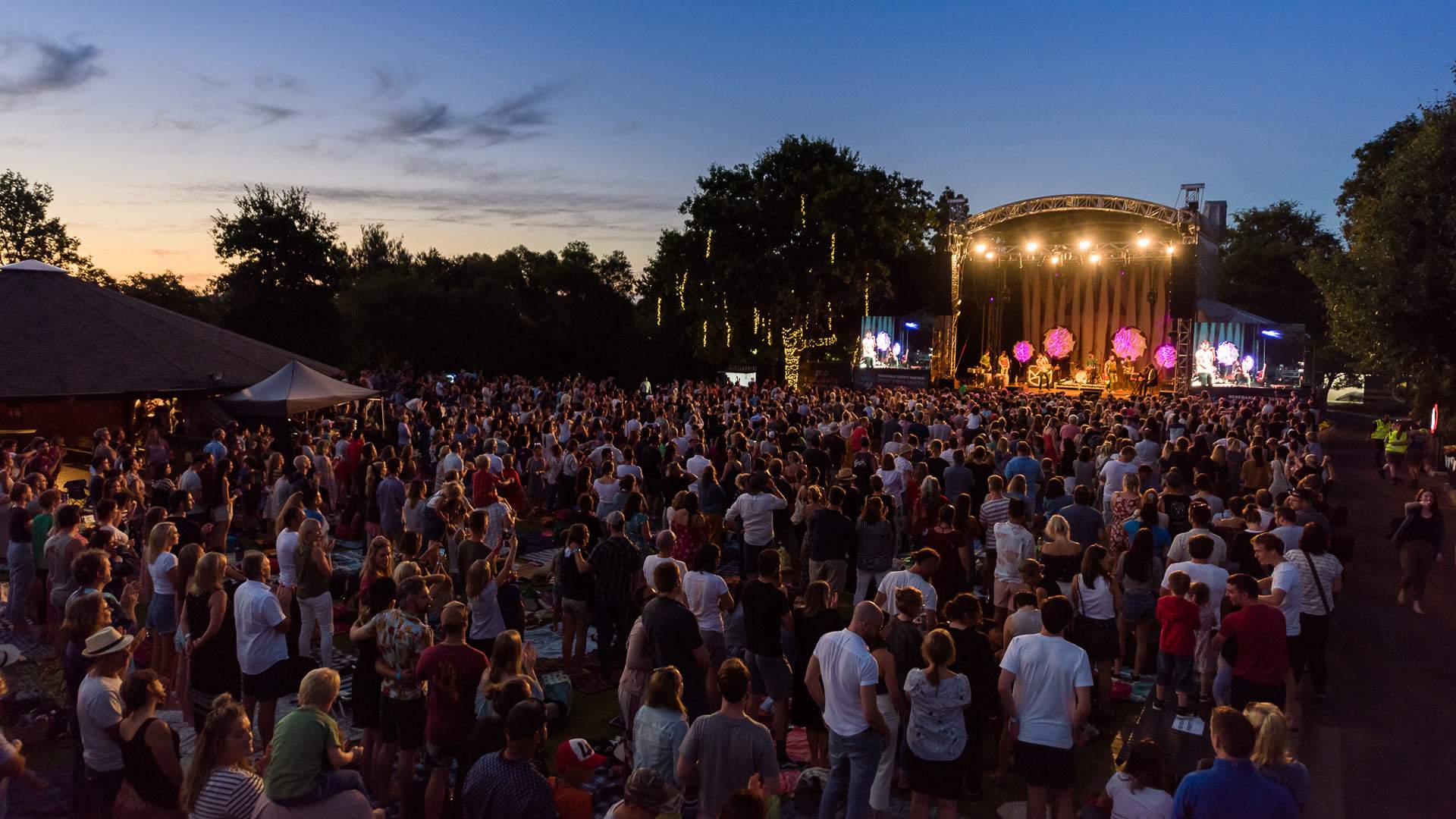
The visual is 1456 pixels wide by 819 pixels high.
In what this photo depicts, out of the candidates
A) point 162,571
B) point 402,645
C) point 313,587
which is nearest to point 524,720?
point 402,645

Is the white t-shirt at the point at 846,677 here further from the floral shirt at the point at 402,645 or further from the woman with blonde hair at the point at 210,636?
the woman with blonde hair at the point at 210,636

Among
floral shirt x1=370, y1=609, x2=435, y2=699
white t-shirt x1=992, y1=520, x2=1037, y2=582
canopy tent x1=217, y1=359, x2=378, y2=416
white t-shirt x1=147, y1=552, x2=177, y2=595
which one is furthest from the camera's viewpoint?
canopy tent x1=217, y1=359, x2=378, y2=416

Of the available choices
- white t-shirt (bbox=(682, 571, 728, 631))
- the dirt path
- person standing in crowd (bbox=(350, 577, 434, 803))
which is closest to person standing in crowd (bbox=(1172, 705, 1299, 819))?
the dirt path

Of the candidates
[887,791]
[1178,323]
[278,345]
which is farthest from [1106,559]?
[278,345]

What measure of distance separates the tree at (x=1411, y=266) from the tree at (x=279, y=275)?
34.1 meters

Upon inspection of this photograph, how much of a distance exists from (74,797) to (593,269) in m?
40.1

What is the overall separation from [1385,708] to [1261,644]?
2462mm

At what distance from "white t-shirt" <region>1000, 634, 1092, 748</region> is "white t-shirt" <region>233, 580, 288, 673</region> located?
14.0 ft

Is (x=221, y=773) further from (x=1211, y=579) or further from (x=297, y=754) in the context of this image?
(x=1211, y=579)

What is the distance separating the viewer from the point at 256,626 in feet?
17.2

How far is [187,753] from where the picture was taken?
5.88 metres

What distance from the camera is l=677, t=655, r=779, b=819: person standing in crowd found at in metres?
3.88

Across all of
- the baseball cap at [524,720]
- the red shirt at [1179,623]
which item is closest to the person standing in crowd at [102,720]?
the baseball cap at [524,720]

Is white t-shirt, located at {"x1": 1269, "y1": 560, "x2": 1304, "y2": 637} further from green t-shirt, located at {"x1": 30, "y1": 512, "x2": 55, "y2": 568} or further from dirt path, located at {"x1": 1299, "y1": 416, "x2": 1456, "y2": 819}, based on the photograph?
green t-shirt, located at {"x1": 30, "y1": 512, "x2": 55, "y2": 568}
